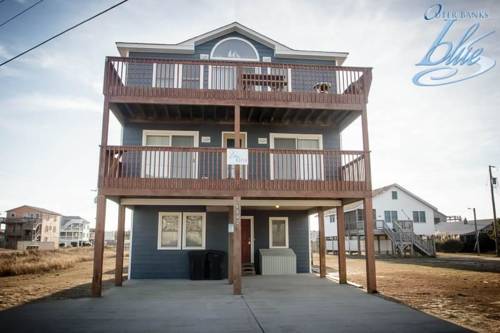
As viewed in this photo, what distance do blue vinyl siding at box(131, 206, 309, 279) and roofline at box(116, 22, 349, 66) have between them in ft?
22.3

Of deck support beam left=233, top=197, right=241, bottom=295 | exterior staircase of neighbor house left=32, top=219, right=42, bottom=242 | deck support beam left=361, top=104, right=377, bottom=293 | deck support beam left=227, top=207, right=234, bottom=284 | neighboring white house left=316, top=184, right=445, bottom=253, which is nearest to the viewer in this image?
deck support beam left=233, top=197, right=241, bottom=295

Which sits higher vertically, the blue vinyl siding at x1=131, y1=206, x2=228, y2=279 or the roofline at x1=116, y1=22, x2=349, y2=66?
the roofline at x1=116, y1=22, x2=349, y2=66

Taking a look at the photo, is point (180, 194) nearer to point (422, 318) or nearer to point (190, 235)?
point (190, 235)

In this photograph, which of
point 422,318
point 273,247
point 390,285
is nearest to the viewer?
point 422,318

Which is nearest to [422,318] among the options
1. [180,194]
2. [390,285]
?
[390,285]

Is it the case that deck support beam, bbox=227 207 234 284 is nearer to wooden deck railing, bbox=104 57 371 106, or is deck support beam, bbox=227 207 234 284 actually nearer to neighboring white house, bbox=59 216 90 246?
wooden deck railing, bbox=104 57 371 106

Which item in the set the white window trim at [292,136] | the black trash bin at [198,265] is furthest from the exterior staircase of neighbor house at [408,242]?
the black trash bin at [198,265]

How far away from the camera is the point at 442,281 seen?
47.9 ft

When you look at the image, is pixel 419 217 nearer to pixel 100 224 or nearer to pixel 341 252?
pixel 341 252

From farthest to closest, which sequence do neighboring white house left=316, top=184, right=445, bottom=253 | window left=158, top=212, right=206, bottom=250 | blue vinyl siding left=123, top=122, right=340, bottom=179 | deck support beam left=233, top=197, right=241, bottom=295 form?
Result: neighboring white house left=316, top=184, right=445, bottom=253 → window left=158, top=212, right=206, bottom=250 → blue vinyl siding left=123, top=122, right=340, bottom=179 → deck support beam left=233, top=197, right=241, bottom=295

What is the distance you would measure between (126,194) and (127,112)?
4.34m

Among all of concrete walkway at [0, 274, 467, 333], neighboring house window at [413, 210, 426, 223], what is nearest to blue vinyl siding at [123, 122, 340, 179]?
concrete walkway at [0, 274, 467, 333]

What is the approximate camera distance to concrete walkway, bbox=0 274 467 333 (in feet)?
22.1

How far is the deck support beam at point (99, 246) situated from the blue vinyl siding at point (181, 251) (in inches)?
170
